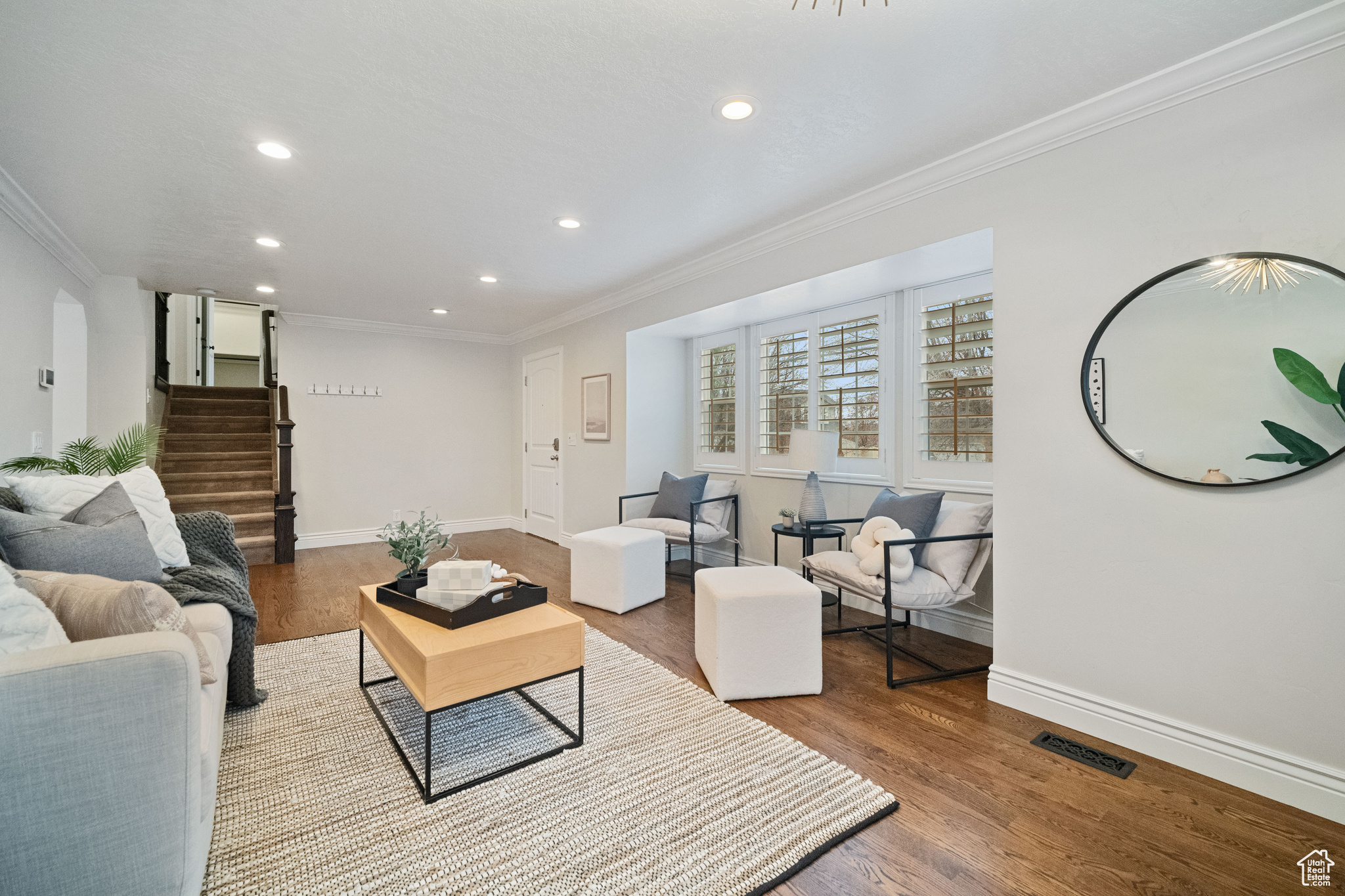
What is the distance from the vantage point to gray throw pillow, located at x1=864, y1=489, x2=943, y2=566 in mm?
3052

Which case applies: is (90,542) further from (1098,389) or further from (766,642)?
(1098,389)

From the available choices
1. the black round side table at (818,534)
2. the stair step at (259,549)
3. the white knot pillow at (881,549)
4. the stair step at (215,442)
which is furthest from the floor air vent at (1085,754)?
the stair step at (215,442)

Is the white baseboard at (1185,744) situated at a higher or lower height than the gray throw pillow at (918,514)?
lower

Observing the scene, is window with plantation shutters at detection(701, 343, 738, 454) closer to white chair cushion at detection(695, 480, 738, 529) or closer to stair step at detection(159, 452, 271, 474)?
white chair cushion at detection(695, 480, 738, 529)

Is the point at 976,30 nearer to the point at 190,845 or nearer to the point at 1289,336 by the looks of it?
the point at 1289,336

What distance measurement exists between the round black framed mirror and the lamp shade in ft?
5.37

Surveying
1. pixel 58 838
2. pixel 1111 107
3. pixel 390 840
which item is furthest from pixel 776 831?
pixel 1111 107

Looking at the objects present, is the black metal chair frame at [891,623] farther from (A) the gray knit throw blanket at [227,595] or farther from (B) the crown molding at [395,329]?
(B) the crown molding at [395,329]

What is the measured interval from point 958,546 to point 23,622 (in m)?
3.13

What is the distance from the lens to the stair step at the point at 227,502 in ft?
16.6

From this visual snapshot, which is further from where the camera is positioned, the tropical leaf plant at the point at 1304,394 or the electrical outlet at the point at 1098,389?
the electrical outlet at the point at 1098,389

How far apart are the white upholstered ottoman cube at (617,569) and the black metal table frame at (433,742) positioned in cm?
123

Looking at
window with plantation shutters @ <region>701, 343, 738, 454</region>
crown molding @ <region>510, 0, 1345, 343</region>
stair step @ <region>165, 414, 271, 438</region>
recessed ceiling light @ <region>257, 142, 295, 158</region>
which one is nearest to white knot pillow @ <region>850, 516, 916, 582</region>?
crown molding @ <region>510, 0, 1345, 343</region>

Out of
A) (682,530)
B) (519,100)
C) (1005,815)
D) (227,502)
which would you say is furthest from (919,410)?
(227,502)
